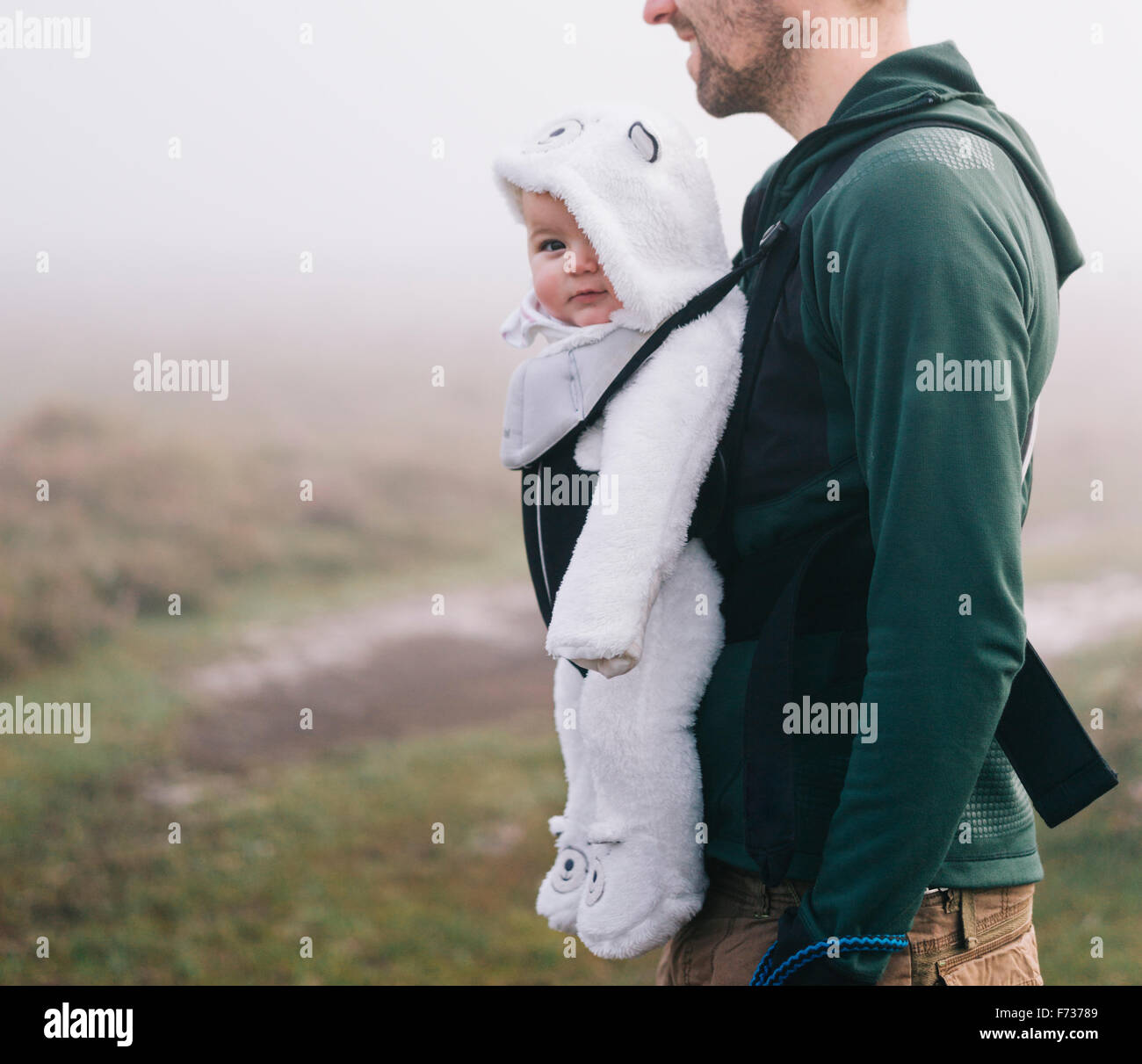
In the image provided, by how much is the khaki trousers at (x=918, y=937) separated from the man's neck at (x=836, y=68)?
37.3 inches

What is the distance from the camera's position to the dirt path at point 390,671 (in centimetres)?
513

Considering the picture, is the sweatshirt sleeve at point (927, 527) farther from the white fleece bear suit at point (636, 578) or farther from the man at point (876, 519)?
the white fleece bear suit at point (636, 578)

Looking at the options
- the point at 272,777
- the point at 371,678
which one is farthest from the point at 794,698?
the point at 371,678

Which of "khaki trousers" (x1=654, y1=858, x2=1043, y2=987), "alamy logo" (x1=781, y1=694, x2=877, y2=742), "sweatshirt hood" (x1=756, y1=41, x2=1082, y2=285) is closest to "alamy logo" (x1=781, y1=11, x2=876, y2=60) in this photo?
"sweatshirt hood" (x1=756, y1=41, x2=1082, y2=285)

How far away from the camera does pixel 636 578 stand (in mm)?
1242

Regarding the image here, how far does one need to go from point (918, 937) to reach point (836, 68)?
3.47 feet

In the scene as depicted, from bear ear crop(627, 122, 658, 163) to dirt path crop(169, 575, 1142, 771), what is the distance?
13.3ft

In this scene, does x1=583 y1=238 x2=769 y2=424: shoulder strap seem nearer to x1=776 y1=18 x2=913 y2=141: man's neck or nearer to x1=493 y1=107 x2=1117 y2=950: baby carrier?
x1=493 y1=107 x2=1117 y2=950: baby carrier

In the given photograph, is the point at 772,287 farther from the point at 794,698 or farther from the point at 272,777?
the point at 272,777

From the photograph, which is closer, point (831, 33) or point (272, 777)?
point (831, 33)
